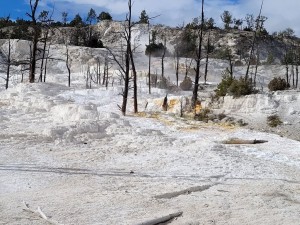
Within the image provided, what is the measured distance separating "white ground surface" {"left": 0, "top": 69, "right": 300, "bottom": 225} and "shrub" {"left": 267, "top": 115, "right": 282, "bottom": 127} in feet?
12.7

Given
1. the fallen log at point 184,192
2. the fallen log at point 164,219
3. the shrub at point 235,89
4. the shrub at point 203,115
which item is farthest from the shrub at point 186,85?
the fallen log at point 164,219

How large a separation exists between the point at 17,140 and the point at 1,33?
64.8 meters

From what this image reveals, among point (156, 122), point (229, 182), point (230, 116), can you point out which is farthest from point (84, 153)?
point (230, 116)

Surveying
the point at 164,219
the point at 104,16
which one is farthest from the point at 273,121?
the point at 104,16

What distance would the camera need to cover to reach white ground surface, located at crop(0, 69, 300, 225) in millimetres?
6445

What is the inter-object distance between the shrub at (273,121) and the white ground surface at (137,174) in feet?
12.7

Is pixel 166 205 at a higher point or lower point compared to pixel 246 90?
lower

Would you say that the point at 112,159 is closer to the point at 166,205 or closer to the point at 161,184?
the point at 161,184

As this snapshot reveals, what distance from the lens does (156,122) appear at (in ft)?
55.3

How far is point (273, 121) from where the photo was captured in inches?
749

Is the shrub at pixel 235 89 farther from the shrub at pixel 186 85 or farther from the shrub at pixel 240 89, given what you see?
the shrub at pixel 186 85

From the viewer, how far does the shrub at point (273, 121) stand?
61.5 feet

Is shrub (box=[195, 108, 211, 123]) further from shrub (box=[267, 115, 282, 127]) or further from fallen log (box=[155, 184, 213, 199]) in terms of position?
fallen log (box=[155, 184, 213, 199])

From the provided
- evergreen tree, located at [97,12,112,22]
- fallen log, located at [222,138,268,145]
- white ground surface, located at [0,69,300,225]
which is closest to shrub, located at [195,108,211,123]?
white ground surface, located at [0,69,300,225]
